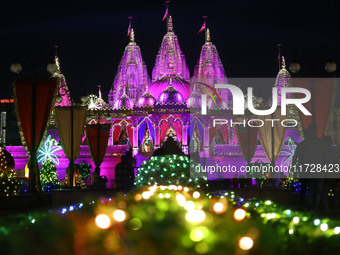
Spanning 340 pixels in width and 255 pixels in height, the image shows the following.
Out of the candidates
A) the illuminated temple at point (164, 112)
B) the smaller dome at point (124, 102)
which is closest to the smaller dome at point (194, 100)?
the illuminated temple at point (164, 112)

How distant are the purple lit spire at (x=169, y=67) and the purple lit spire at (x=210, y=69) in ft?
4.17

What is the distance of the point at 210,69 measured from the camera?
55531mm

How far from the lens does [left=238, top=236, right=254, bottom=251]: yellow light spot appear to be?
399 cm

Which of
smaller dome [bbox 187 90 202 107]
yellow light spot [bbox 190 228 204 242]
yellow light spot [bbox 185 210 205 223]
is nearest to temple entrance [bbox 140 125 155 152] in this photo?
smaller dome [bbox 187 90 202 107]

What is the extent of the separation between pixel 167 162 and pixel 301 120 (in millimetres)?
4689

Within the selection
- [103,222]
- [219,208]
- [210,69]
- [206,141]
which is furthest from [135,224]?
[210,69]

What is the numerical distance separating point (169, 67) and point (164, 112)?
13149 mm

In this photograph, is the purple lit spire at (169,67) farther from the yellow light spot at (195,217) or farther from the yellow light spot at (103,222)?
the yellow light spot at (103,222)

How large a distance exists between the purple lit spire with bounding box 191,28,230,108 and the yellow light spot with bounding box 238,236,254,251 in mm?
49778

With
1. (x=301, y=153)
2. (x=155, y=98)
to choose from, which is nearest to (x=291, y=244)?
(x=301, y=153)

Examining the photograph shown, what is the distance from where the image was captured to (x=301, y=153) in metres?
11.3

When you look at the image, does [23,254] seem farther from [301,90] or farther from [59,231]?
[301,90]

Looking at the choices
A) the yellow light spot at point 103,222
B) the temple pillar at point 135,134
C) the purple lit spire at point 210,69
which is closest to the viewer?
the yellow light spot at point 103,222

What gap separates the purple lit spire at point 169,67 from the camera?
56000mm
